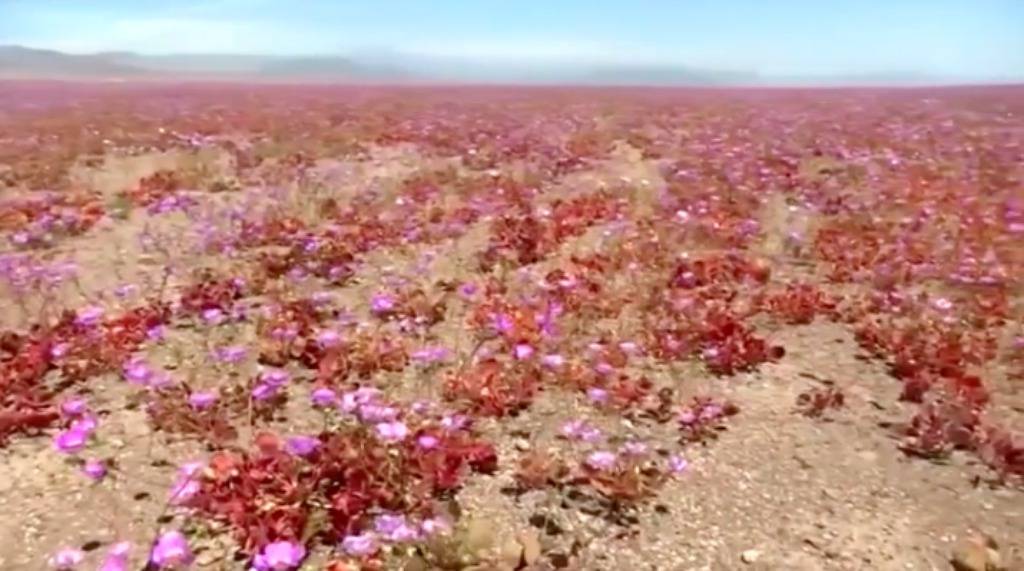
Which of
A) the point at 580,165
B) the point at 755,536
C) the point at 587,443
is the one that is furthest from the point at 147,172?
the point at 755,536

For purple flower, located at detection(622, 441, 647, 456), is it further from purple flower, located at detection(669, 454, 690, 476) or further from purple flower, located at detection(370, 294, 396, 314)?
purple flower, located at detection(370, 294, 396, 314)

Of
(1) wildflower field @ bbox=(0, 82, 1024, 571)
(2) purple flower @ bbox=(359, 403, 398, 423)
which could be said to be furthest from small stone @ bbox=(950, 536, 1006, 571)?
(2) purple flower @ bbox=(359, 403, 398, 423)

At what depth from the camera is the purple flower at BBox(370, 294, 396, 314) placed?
34.2 ft

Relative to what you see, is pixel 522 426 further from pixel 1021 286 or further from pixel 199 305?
pixel 1021 286

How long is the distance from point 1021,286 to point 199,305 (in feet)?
34.1

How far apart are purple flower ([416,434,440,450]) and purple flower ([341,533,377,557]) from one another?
1.03 meters

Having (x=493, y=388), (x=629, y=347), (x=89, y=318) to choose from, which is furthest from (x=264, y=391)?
(x=629, y=347)

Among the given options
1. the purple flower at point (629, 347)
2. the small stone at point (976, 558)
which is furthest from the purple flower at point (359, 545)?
the purple flower at point (629, 347)

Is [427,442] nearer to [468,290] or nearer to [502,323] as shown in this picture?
[502,323]

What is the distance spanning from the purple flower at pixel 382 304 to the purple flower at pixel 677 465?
4.33 meters

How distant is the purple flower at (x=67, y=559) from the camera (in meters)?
5.57

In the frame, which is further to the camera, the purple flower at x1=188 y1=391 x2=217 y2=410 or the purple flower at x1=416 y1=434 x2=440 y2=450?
the purple flower at x1=188 y1=391 x2=217 y2=410

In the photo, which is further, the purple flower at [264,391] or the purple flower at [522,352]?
the purple flower at [522,352]

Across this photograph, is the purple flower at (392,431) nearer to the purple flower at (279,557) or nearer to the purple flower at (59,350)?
the purple flower at (279,557)
